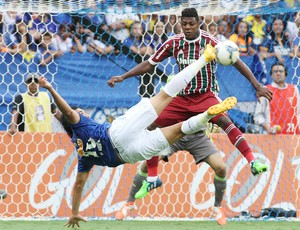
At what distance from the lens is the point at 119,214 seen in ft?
28.4

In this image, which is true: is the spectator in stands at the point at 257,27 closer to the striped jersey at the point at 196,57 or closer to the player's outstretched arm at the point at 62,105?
the striped jersey at the point at 196,57

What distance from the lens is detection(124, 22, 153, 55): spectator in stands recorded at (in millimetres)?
9938

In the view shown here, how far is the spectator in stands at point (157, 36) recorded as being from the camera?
32.6 feet

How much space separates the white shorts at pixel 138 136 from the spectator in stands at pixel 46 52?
2620mm

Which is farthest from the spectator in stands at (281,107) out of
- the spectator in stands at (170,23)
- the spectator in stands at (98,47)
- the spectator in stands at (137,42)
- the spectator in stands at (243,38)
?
the spectator in stands at (98,47)

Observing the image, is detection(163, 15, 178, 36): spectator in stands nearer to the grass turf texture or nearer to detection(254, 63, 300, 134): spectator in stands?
detection(254, 63, 300, 134): spectator in stands

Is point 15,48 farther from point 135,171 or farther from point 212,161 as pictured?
point 212,161

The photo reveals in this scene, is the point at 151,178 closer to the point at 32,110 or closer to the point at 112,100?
the point at 32,110

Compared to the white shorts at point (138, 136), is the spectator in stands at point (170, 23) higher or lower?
higher

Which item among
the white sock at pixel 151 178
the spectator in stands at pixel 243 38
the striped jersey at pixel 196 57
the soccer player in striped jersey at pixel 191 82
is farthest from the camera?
the spectator in stands at pixel 243 38

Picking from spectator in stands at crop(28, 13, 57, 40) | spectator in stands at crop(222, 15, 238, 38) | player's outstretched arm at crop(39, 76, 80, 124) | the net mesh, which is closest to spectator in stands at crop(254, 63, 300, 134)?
spectator in stands at crop(222, 15, 238, 38)

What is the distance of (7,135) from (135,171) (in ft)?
5.02

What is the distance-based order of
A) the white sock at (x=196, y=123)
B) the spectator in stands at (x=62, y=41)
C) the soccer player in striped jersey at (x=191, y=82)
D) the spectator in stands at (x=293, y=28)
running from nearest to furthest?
the white sock at (x=196, y=123), the soccer player in striped jersey at (x=191, y=82), the spectator in stands at (x=62, y=41), the spectator in stands at (x=293, y=28)

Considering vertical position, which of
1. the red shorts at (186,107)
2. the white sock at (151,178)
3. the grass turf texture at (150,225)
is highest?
the red shorts at (186,107)
